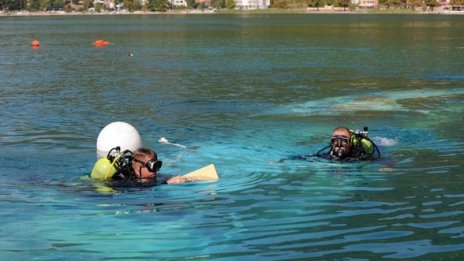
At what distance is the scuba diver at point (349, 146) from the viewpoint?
1666cm

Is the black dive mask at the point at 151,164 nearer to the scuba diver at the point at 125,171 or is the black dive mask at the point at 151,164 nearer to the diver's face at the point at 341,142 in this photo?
the scuba diver at the point at 125,171

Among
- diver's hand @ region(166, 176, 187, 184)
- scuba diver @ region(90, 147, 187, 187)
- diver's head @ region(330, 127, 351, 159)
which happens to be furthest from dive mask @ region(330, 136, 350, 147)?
scuba diver @ region(90, 147, 187, 187)

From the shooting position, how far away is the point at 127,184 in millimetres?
15023

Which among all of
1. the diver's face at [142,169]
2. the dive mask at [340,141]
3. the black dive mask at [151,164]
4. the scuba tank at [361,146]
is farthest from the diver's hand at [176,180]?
the scuba tank at [361,146]

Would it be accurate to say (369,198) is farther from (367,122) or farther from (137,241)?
(367,122)

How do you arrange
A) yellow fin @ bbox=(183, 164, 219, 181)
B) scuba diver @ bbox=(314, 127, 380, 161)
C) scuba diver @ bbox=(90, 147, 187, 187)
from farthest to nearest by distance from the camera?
scuba diver @ bbox=(314, 127, 380, 161) < yellow fin @ bbox=(183, 164, 219, 181) < scuba diver @ bbox=(90, 147, 187, 187)

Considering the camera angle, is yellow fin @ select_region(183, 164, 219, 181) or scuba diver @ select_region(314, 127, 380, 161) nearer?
yellow fin @ select_region(183, 164, 219, 181)

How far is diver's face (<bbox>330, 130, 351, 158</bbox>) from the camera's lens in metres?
16.5

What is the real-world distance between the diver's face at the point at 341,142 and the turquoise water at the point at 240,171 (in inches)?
13.7

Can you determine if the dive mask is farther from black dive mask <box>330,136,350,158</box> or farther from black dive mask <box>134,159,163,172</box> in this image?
black dive mask <box>134,159,163,172</box>

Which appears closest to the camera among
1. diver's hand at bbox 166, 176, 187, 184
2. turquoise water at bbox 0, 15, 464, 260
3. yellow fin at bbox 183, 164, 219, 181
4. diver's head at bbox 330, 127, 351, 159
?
turquoise water at bbox 0, 15, 464, 260

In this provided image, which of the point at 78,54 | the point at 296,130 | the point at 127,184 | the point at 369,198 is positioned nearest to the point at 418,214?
the point at 369,198

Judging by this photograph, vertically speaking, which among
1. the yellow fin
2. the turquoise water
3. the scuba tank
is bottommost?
the turquoise water

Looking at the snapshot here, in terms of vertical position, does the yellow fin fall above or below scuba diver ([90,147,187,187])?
below
